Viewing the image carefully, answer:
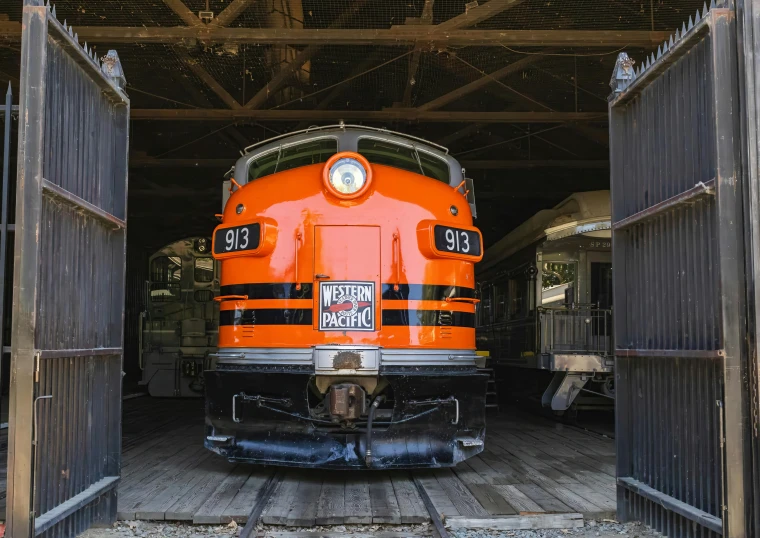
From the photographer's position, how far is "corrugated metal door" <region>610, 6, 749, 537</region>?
135 inches

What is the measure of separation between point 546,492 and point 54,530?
3413 millimetres

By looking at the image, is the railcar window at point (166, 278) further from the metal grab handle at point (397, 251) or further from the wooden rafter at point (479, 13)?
the metal grab handle at point (397, 251)

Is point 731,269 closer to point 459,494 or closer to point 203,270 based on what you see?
point 459,494

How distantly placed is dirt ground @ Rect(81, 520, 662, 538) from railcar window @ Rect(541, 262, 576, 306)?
5192 mm

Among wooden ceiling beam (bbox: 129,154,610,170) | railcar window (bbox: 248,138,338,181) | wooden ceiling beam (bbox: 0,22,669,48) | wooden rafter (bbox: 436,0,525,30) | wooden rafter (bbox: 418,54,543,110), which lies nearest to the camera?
railcar window (bbox: 248,138,338,181)

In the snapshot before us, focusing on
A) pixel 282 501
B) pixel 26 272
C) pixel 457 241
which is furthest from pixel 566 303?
pixel 26 272

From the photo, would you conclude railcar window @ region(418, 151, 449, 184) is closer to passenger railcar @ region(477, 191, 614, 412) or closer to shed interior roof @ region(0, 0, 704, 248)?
shed interior roof @ region(0, 0, 704, 248)

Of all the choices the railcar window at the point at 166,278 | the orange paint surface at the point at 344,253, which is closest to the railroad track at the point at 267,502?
the orange paint surface at the point at 344,253

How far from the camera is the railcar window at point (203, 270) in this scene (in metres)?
13.1

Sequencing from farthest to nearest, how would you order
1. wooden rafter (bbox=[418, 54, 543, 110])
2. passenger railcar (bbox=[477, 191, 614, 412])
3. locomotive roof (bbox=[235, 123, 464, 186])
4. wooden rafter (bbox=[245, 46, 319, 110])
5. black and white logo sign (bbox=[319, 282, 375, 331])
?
wooden rafter (bbox=[418, 54, 543, 110]), wooden rafter (bbox=[245, 46, 319, 110]), passenger railcar (bbox=[477, 191, 614, 412]), locomotive roof (bbox=[235, 123, 464, 186]), black and white logo sign (bbox=[319, 282, 375, 331])

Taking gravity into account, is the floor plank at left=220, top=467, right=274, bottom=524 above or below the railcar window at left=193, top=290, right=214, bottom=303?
below

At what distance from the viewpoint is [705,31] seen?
12.1ft

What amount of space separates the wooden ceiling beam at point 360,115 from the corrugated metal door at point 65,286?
19.1 ft

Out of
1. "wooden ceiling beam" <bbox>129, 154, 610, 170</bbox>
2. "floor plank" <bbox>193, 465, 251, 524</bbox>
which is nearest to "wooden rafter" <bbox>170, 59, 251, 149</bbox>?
"wooden ceiling beam" <bbox>129, 154, 610, 170</bbox>
